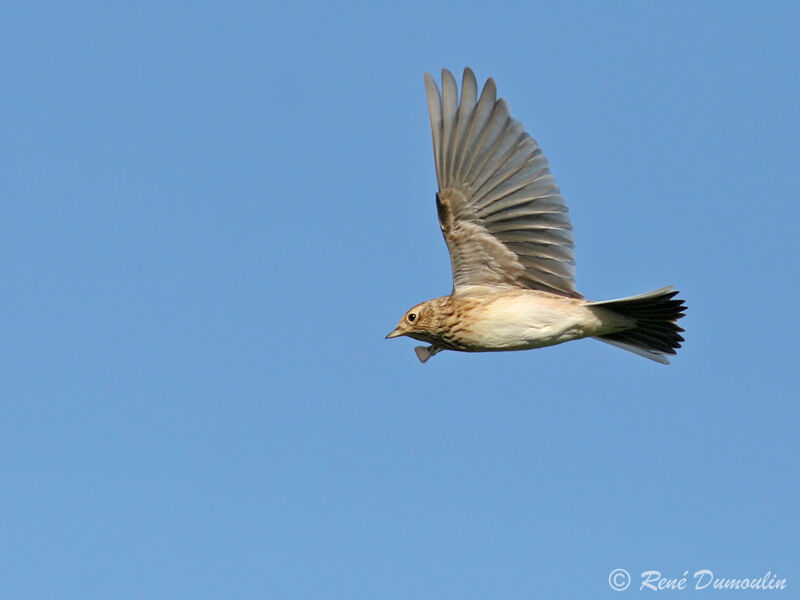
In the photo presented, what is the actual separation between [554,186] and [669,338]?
65.4 inches

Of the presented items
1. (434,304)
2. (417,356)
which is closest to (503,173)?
(434,304)

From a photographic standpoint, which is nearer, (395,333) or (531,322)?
(531,322)

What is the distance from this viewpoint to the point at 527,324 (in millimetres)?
10281

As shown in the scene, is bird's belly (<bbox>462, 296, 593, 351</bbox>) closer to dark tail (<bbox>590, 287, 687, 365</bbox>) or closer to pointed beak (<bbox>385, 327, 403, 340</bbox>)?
dark tail (<bbox>590, 287, 687, 365</bbox>)

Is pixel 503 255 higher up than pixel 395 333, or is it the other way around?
pixel 503 255

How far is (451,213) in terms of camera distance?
1056 cm

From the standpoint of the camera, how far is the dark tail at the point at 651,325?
1007cm

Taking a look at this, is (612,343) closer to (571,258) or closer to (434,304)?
(571,258)

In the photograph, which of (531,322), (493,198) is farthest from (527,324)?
(493,198)

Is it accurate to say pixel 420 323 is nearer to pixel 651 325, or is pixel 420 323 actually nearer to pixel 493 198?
pixel 493 198

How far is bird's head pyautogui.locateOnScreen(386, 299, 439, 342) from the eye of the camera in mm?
10688

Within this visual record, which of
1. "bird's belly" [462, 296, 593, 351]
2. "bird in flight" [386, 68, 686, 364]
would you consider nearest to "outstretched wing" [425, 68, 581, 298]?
"bird in flight" [386, 68, 686, 364]

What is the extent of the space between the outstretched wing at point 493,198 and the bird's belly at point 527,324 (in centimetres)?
45

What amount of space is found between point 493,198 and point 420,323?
4.11 feet
